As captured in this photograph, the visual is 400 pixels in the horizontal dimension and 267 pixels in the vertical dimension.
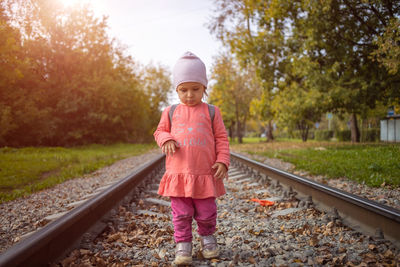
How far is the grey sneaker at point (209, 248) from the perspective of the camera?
227 centimetres

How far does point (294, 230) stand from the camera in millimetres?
2723

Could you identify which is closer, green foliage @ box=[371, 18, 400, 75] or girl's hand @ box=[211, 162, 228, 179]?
girl's hand @ box=[211, 162, 228, 179]

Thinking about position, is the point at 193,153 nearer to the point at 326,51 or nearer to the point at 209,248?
the point at 209,248

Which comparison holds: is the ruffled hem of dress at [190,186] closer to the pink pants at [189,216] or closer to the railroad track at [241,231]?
the pink pants at [189,216]

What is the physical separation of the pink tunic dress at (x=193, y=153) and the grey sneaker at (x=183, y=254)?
1.24ft

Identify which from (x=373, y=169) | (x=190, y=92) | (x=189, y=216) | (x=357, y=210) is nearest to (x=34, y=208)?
(x=189, y=216)

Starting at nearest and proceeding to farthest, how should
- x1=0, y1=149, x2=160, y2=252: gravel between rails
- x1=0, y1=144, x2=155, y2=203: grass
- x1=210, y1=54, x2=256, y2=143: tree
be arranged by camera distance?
x1=0, y1=149, x2=160, y2=252: gravel between rails → x1=0, y1=144, x2=155, y2=203: grass → x1=210, y1=54, x2=256, y2=143: tree

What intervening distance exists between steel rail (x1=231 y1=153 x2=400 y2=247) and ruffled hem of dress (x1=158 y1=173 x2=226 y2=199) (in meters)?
1.29

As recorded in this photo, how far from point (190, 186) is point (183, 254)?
1.64 ft

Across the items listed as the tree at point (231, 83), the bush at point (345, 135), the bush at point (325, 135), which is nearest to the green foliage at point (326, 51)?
the bush at point (345, 135)

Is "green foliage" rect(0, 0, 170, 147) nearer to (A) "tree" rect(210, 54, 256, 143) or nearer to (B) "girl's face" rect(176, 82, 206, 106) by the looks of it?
(B) "girl's face" rect(176, 82, 206, 106)

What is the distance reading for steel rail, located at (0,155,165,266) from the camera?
5.68 feet

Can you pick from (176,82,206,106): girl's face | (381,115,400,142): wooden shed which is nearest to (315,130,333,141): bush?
(381,115,400,142): wooden shed

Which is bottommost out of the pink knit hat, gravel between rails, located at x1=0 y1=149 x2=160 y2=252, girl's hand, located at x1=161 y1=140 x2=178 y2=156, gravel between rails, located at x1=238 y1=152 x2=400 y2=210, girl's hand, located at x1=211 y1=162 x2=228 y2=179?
gravel between rails, located at x1=0 y1=149 x2=160 y2=252
